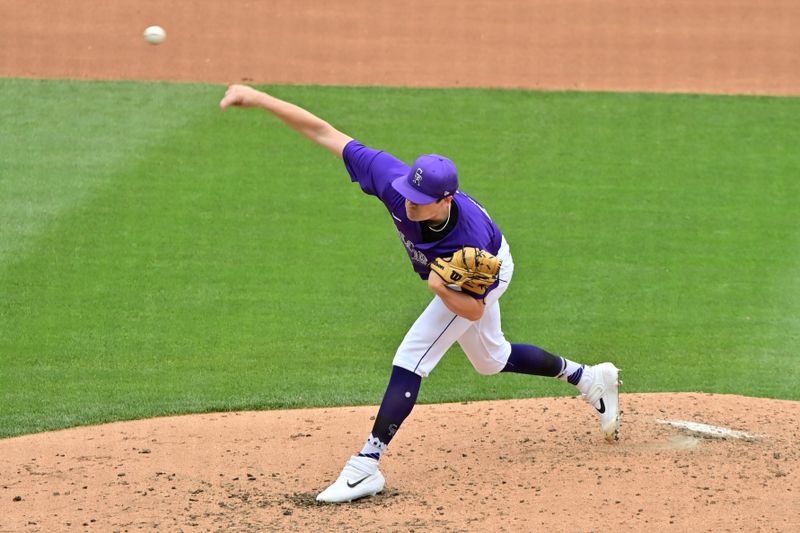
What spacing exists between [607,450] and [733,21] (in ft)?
34.3

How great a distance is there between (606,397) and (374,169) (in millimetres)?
1698

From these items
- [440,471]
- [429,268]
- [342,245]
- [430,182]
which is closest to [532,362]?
[440,471]

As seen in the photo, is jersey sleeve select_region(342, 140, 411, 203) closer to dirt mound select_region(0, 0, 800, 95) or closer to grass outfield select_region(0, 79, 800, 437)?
grass outfield select_region(0, 79, 800, 437)

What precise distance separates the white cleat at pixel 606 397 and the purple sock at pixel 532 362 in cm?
19

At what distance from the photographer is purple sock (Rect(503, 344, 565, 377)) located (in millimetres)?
6109

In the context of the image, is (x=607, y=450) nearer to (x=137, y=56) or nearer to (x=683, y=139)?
(x=683, y=139)

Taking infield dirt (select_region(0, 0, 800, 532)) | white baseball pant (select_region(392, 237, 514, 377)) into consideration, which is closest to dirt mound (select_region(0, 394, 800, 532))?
infield dirt (select_region(0, 0, 800, 532))

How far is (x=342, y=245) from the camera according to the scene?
9.97 metres

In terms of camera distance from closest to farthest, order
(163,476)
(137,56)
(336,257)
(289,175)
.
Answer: (163,476) < (336,257) < (289,175) < (137,56)

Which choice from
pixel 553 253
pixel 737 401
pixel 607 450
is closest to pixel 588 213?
pixel 553 253

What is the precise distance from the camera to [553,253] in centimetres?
983

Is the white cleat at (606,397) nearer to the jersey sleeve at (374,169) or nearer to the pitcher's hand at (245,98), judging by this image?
the jersey sleeve at (374,169)

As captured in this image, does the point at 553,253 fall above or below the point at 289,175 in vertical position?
below

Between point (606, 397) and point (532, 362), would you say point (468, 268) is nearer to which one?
point (532, 362)
